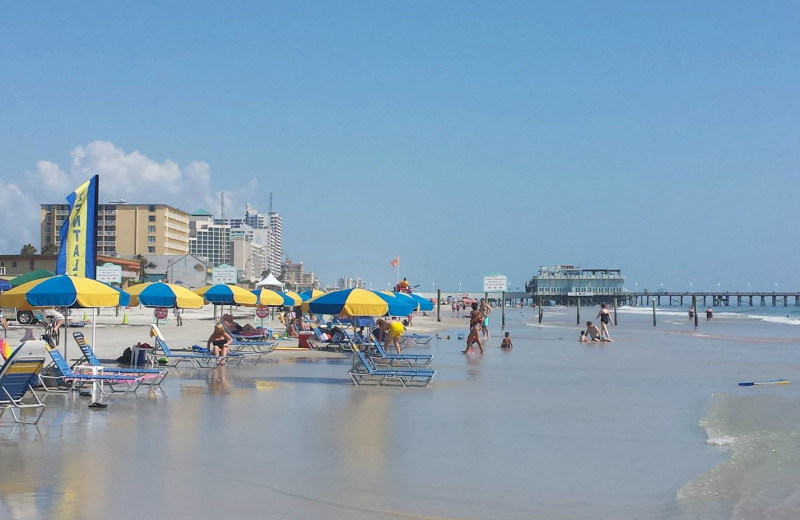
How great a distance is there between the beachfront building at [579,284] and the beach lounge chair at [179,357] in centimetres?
15631

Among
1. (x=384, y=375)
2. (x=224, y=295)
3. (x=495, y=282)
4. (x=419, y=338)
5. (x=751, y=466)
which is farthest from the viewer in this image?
(x=495, y=282)

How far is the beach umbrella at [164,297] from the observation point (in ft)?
59.6

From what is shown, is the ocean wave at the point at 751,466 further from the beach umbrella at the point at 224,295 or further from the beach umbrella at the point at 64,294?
the beach umbrella at the point at 224,295

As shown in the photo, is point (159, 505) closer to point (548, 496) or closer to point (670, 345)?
point (548, 496)

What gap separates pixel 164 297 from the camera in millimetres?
18234

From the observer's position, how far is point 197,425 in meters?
10.2

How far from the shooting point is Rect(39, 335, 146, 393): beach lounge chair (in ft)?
39.0

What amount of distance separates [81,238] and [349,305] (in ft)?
21.7

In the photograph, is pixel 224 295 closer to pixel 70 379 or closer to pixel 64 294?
pixel 64 294

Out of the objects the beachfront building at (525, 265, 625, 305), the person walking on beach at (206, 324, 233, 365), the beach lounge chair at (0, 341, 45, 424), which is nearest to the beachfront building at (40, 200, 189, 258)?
the beachfront building at (525, 265, 625, 305)

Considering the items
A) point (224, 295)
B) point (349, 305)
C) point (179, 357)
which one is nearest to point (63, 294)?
point (179, 357)

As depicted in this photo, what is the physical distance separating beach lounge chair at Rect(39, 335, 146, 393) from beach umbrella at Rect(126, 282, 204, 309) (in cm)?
474

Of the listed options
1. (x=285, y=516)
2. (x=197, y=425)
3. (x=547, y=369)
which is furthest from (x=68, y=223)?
(x=285, y=516)

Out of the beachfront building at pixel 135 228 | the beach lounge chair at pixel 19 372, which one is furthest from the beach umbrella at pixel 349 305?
the beachfront building at pixel 135 228
